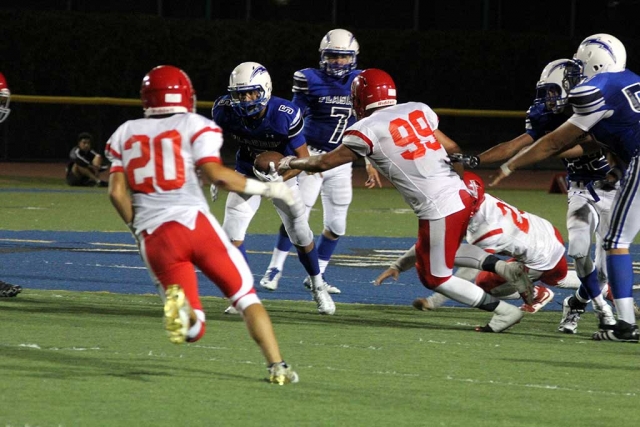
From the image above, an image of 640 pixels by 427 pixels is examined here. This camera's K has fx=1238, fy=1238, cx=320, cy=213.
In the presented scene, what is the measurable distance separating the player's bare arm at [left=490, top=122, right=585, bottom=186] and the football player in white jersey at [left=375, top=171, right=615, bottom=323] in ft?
2.97

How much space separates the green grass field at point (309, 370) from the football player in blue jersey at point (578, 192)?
23cm

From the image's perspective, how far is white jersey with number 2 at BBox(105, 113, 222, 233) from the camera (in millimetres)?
6098

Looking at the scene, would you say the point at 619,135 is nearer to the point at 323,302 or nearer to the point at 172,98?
the point at 323,302

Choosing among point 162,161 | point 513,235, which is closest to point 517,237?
point 513,235

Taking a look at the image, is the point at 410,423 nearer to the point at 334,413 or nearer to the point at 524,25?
the point at 334,413

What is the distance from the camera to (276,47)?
93.1 feet

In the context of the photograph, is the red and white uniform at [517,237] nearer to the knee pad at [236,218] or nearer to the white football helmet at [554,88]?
the white football helmet at [554,88]

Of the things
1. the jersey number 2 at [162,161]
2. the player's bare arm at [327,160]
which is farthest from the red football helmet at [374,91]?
the jersey number 2 at [162,161]

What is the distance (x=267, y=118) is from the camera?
9.10 metres

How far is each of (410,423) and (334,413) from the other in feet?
1.20

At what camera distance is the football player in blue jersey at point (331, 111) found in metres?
10.7

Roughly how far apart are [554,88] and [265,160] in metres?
2.04

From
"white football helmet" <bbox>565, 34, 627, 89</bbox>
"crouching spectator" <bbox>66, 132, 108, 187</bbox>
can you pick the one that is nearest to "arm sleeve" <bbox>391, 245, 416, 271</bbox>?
"white football helmet" <bbox>565, 34, 627, 89</bbox>

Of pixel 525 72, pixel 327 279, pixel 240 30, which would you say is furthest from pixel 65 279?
pixel 525 72
